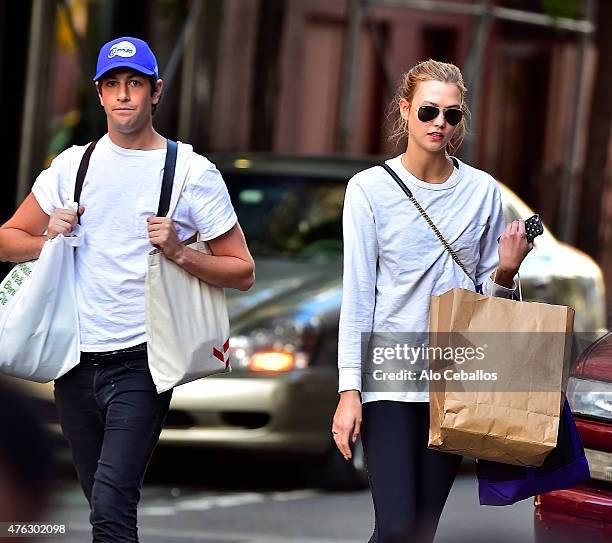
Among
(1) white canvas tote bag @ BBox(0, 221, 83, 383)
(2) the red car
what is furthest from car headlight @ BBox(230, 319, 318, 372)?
(1) white canvas tote bag @ BBox(0, 221, 83, 383)

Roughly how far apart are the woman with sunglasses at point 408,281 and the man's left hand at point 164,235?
1.54ft

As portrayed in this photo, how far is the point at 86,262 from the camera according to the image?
15.4ft

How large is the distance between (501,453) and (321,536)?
278cm

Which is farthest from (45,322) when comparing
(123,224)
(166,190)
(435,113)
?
(435,113)

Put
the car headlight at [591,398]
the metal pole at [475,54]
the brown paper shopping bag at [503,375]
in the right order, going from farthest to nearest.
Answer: the metal pole at [475,54], the car headlight at [591,398], the brown paper shopping bag at [503,375]

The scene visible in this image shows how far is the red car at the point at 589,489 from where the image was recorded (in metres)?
5.08

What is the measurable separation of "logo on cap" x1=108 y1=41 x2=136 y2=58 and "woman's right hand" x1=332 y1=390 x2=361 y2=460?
43.6 inches

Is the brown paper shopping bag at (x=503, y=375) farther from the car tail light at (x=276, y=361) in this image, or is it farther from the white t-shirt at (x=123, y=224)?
the car tail light at (x=276, y=361)

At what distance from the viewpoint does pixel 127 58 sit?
466 centimetres

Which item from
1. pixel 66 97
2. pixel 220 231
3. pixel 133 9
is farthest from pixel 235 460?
pixel 133 9

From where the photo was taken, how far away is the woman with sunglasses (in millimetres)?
4391

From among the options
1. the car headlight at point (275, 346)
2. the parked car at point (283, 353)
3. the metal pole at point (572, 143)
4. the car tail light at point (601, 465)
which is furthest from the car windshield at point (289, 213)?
the metal pole at point (572, 143)

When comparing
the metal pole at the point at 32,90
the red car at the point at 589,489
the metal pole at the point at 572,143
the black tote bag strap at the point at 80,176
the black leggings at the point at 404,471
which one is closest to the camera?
the black leggings at the point at 404,471

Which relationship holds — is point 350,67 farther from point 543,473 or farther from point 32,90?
point 543,473
